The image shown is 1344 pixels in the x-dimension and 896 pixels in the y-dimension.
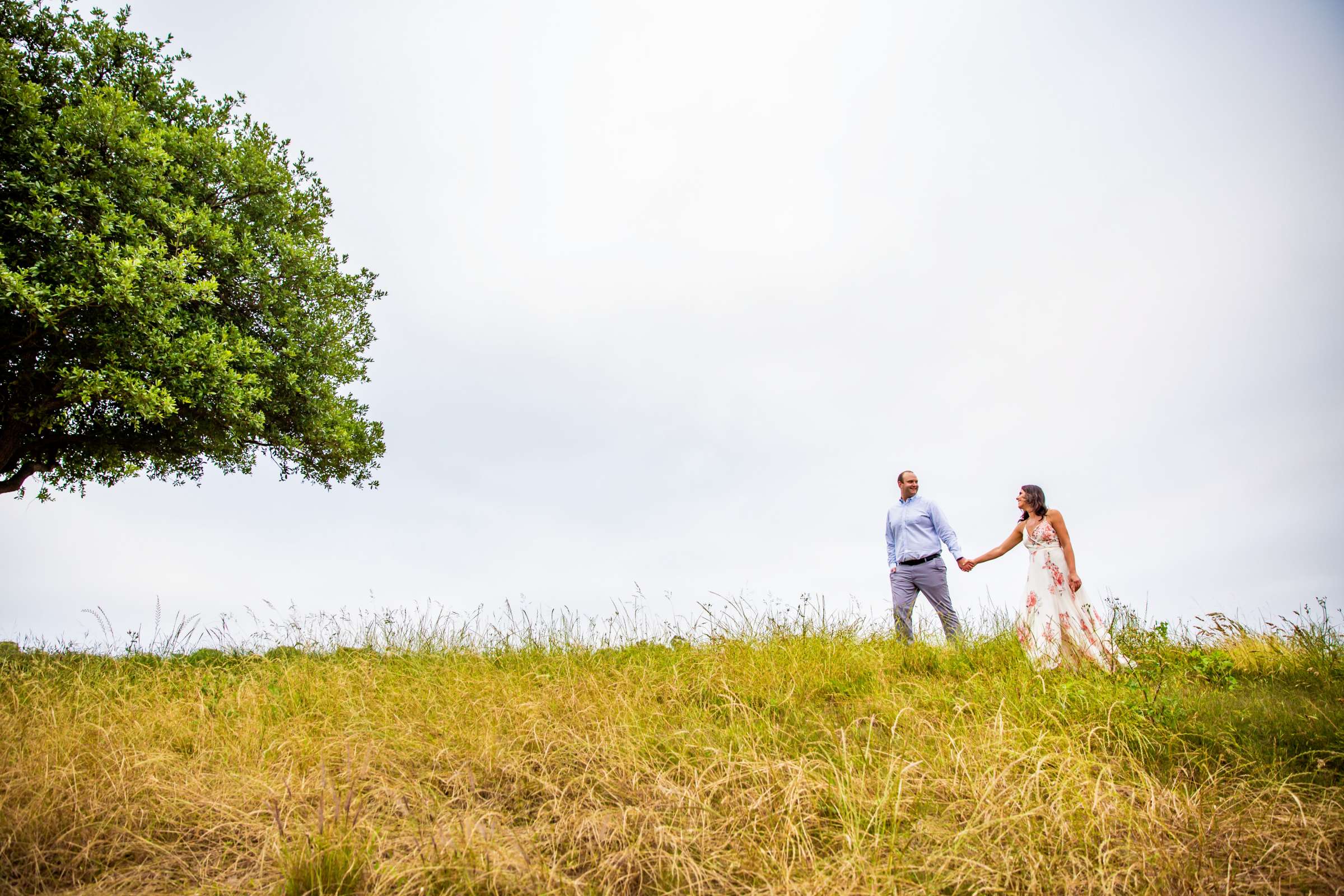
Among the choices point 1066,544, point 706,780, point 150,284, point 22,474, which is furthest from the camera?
point 22,474

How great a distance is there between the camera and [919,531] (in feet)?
35.0

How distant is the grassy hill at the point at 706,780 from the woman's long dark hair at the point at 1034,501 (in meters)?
1.81

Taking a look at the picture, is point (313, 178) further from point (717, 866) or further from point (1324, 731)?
point (1324, 731)

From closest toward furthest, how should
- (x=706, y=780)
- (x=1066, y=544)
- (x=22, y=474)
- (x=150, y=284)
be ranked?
(x=706, y=780)
(x=1066, y=544)
(x=150, y=284)
(x=22, y=474)

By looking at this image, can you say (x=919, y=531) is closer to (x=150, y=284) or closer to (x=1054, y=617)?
(x=1054, y=617)

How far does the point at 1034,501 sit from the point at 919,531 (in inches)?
85.0

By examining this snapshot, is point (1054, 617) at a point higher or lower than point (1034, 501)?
lower

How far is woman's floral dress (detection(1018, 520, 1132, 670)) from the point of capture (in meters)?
7.94

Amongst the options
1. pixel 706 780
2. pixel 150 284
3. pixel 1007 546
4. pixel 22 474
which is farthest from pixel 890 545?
pixel 22 474

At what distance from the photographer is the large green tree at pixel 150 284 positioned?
10.3 metres

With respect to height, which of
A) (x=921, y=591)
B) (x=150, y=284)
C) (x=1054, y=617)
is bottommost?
(x=1054, y=617)

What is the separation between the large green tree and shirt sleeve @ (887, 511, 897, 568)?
10251 millimetres

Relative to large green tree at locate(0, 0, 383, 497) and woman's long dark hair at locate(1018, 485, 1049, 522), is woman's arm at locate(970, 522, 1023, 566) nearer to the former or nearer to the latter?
woman's long dark hair at locate(1018, 485, 1049, 522)

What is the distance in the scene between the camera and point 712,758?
524cm
